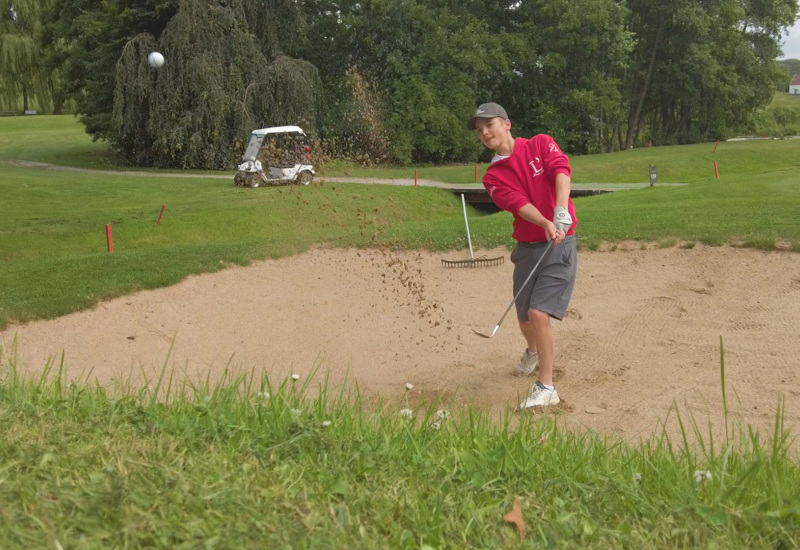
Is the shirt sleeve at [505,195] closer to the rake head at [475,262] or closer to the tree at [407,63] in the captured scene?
the rake head at [475,262]

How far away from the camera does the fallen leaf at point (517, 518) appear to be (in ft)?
9.66

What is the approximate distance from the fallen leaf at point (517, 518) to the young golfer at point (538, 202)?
3071 millimetres

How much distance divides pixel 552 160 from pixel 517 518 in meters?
3.56

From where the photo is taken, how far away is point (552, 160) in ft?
20.0

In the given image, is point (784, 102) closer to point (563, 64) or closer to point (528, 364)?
point (563, 64)

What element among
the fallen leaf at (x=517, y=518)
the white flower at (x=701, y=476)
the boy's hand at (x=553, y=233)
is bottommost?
the white flower at (x=701, y=476)

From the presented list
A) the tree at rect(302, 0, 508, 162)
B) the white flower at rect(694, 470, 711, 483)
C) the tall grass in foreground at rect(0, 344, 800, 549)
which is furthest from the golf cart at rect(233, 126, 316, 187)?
the white flower at rect(694, 470, 711, 483)

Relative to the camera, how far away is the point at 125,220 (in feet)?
56.2

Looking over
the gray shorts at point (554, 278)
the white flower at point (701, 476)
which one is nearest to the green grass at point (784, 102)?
the gray shorts at point (554, 278)

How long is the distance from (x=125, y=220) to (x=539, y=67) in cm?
3068

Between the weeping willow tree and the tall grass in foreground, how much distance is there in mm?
25945

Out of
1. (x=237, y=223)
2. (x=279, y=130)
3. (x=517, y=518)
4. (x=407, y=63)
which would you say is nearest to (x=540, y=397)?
(x=517, y=518)

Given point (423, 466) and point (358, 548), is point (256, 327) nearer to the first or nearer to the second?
point (423, 466)

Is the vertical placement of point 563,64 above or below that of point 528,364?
above
